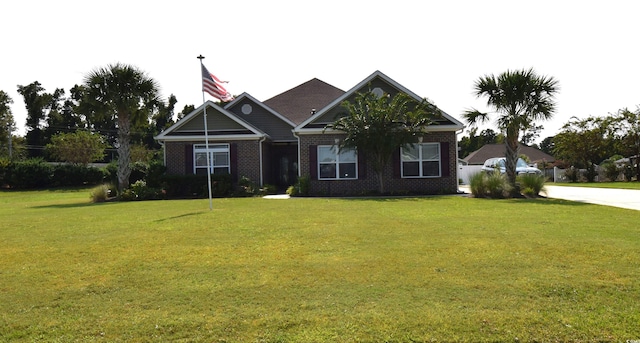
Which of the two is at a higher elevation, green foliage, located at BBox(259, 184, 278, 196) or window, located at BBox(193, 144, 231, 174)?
window, located at BBox(193, 144, 231, 174)

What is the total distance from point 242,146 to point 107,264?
16.7 m

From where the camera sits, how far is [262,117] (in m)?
25.7

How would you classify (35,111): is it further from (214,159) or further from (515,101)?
(515,101)

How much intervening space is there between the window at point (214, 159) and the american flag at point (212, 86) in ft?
24.6

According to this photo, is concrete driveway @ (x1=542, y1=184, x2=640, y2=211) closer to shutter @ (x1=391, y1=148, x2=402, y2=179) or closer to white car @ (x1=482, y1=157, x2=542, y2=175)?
white car @ (x1=482, y1=157, x2=542, y2=175)

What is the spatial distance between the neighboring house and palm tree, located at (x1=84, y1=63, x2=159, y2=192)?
180 centimetres

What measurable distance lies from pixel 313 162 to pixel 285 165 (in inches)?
183

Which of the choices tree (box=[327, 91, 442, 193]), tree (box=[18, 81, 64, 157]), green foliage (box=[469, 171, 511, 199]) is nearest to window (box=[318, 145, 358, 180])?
tree (box=[327, 91, 442, 193])

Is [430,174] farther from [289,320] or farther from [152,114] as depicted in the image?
[289,320]

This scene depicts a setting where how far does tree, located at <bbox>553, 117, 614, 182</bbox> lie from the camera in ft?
116

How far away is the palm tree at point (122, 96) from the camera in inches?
808

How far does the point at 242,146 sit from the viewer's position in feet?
75.1

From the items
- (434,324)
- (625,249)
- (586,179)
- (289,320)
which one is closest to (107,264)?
(289,320)

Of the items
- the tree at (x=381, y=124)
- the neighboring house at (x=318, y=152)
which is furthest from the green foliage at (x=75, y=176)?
the tree at (x=381, y=124)
